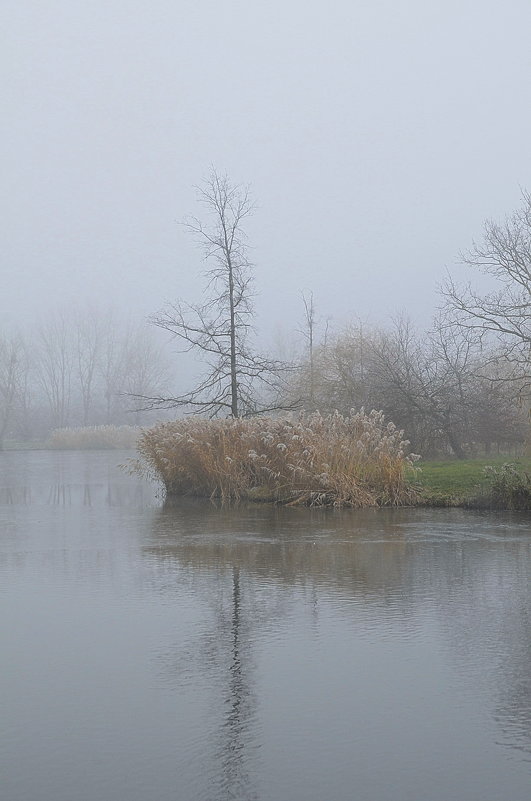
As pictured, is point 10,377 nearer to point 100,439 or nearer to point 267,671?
point 100,439

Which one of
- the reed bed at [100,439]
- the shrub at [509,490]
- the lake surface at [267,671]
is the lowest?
the lake surface at [267,671]

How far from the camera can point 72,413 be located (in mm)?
96188

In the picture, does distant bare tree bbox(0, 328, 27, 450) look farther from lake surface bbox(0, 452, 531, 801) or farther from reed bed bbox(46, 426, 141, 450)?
lake surface bbox(0, 452, 531, 801)

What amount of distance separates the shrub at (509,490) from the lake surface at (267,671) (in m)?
4.21

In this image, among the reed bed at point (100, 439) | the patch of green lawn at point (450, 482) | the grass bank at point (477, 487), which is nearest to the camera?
the grass bank at point (477, 487)

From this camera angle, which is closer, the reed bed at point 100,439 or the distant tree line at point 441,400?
the distant tree line at point 441,400

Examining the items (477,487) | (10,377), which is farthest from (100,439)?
(477,487)

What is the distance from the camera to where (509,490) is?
1655cm

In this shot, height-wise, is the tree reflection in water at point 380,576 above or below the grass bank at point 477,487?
below

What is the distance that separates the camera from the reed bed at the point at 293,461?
17.9 m

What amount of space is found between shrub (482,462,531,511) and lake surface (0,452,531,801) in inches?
166

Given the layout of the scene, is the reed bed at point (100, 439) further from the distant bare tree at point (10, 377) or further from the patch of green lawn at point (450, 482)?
the patch of green lawn at point (450, 482)

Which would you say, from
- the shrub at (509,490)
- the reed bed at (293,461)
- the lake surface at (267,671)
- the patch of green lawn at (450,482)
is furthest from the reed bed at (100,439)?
the lake surface at (267,671)

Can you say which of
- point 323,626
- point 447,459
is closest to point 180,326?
point 447,459
